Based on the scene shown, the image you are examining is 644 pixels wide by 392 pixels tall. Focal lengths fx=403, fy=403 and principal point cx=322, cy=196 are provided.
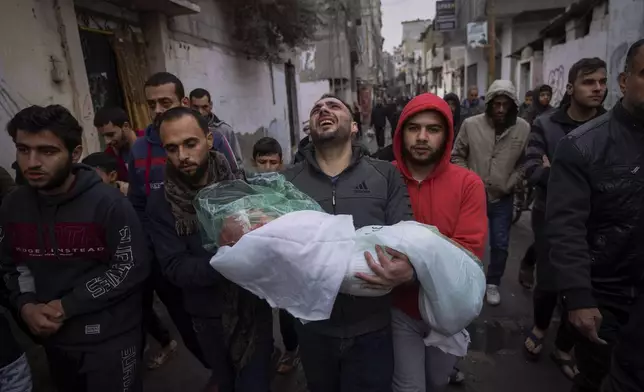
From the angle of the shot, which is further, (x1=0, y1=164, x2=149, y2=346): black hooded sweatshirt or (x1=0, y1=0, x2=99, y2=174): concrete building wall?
(x1=0, y1=0, x2=99, y2=174): concrete building wall

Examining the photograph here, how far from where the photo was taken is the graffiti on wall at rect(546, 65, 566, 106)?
411 inches

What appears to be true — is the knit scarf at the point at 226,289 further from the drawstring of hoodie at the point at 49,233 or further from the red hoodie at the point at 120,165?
the red hoodie at the point at 120,165

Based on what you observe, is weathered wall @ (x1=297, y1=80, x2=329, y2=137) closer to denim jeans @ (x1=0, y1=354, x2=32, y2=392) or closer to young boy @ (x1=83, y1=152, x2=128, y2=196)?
young boy @ (x1=83, y1=152, x2=128, y2=196)

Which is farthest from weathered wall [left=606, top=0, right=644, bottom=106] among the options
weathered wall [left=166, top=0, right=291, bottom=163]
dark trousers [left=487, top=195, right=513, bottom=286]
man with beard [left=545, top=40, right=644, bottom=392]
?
weathered wall [left=166, top=0, right=291, bottom=163]

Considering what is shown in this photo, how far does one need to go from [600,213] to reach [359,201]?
1.11 metres

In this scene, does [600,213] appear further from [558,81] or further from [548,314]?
[558,81]

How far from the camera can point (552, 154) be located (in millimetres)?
2863

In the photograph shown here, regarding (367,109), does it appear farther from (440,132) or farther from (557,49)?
(440,132)

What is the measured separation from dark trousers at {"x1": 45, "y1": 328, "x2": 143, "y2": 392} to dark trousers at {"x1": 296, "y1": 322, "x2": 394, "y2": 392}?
811 mm

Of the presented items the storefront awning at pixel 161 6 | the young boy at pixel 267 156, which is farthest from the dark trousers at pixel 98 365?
the storefront awning at pixel 161 6

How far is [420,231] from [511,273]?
3.34 m

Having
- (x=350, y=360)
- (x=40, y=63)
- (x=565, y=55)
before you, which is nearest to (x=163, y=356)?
(x=350, y=360)

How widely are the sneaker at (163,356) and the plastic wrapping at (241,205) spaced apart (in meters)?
1.89

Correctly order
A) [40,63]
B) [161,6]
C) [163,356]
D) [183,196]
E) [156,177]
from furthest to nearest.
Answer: [161,6]
[40,63]
[163,356]
[156,177]
[183,196]
